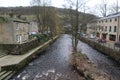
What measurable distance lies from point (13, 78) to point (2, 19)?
1764 cm

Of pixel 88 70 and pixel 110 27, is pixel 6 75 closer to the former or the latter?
pixel 88 70

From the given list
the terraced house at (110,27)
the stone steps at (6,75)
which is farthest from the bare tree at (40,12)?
the stone steps at (6,75)

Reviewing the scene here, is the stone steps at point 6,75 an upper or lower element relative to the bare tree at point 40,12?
lower

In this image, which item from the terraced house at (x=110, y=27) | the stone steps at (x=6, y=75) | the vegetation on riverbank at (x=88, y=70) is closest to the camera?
the vegetation on riverbank at (x=88, y=70)

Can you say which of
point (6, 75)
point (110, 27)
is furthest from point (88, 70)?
point (110, 27)

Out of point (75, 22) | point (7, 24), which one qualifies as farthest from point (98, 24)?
point (7, 24)

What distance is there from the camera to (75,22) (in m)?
34.4

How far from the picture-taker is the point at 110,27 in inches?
2029

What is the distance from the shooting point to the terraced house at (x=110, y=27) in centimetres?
4534

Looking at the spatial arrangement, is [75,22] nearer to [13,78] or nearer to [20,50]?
[20,50]

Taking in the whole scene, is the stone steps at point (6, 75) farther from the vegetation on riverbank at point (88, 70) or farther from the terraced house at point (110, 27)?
the terraced house at point (110, 27)

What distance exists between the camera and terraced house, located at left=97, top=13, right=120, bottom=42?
149ft

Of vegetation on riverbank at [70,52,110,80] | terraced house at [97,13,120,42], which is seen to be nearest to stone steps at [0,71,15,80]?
vegetation on riverbank at [70,52,110,80]

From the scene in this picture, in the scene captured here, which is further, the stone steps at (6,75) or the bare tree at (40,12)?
the bare tree at (40,12)
